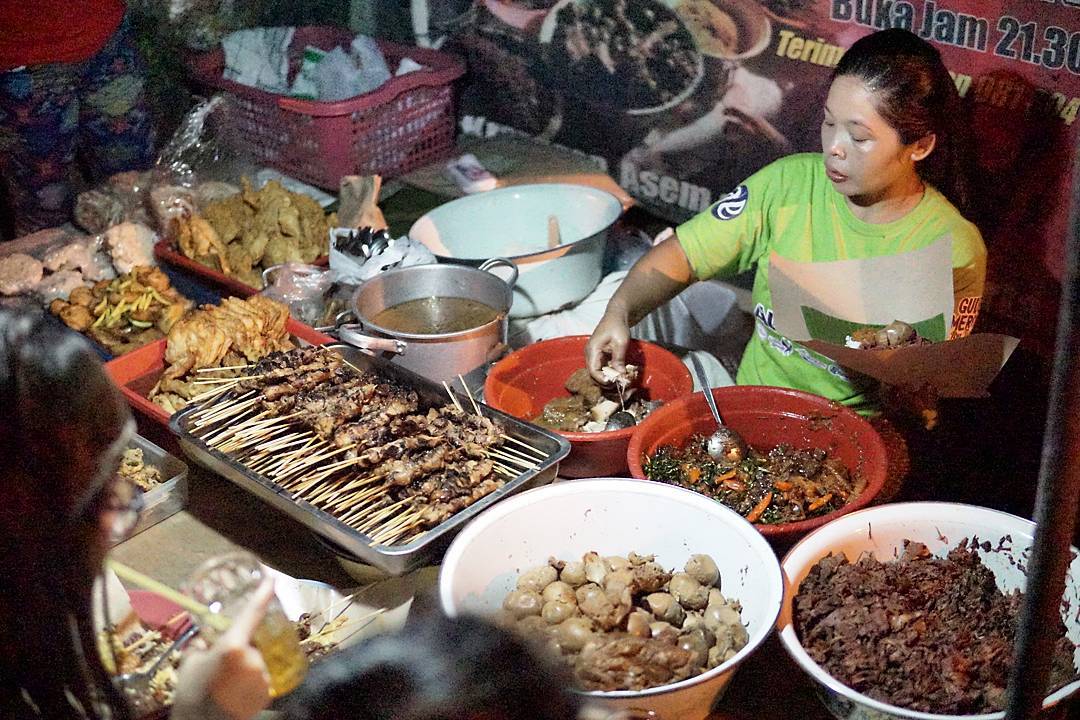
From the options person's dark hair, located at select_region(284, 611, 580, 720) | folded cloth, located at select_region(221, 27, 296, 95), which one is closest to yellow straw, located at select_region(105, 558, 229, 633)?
person's dark hair, located at select_region(284, 611, 580, 720)

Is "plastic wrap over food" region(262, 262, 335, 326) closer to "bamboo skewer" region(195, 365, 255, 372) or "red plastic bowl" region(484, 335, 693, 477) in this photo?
"bamboo skewer" region(195, 365, 255, 372)

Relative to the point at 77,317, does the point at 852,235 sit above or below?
above

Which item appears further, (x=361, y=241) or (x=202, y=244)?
(x=202, y=244)

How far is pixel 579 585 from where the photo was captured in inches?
76.4

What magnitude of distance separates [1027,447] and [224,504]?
2900 millimetres

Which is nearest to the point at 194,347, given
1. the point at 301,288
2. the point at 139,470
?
the point at 139,470

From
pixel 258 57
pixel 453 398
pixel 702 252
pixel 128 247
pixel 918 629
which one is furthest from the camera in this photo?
pixel 258 57

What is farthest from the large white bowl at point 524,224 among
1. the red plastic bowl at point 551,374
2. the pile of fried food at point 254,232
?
the red plastic bowl at point 551,374

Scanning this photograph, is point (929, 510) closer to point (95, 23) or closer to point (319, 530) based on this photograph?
point (319, 530)

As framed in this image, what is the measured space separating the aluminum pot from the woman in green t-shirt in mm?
325

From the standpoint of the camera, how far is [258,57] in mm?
4844

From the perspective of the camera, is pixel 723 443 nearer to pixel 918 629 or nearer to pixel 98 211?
pixel 918 629

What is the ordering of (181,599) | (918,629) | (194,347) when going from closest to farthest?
1. (181,599)
2. (918,629)
3. (194,347)

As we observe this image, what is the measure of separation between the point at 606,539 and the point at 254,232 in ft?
7.97
